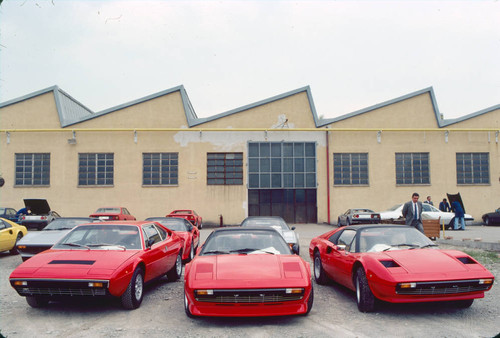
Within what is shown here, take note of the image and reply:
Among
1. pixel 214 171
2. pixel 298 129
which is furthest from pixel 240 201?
pixel 298 129

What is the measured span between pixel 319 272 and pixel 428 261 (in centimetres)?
268

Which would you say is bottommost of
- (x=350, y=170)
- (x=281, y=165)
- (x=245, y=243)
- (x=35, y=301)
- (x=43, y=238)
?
(x=35, y=301)

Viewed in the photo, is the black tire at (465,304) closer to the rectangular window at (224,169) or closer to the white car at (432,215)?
the white car at (432,215)

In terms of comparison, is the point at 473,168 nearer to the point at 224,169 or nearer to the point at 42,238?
the point at 224,169

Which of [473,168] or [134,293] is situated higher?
[473,168]

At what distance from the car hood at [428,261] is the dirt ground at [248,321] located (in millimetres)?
625

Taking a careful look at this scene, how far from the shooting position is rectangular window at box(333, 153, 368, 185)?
28.9 m

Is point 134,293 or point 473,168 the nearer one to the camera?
point 134,293

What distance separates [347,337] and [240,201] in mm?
23537

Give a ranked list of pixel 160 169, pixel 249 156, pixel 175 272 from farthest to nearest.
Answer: pixel 249 156 → pixel 160 169 → pixel 175 272

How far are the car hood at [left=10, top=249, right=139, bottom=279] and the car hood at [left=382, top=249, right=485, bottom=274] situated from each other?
3901mm

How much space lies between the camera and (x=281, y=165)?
28953 mm

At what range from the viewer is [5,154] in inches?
1109

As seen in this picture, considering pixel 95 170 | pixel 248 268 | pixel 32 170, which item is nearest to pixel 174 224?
pixel 248 268
